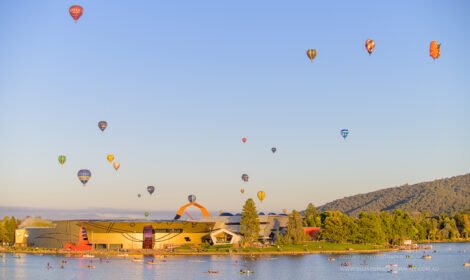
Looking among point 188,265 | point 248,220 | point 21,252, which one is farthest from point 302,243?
point 21,252

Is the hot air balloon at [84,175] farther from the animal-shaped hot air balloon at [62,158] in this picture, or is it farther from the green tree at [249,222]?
the green tree at [249,222]

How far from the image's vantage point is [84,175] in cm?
15650

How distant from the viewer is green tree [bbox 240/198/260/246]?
182m

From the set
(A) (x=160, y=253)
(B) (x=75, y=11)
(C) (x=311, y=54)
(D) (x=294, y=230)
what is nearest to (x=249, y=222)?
(D) (x=294, y=230)

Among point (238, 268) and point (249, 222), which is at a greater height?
point (249, 222)

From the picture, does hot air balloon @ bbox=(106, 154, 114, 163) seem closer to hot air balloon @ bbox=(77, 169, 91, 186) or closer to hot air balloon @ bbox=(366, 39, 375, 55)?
hot air balloon @ bbox=(77, 169, 91, 186)

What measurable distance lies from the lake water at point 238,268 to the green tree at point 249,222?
1788cm

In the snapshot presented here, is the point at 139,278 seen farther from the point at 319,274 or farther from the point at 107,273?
the point at 319,274

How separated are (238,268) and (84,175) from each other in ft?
142

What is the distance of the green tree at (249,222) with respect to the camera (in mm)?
181875

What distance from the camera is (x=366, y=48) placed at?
413 ft

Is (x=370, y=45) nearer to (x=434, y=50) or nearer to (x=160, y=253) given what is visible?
(x=434, y=50)

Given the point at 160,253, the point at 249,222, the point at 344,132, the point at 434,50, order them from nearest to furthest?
1. the point at 434,50
2. the point at 344,132
3. the point at 160,253
4. the point at 249,222

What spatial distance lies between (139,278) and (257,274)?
68.1 feet
